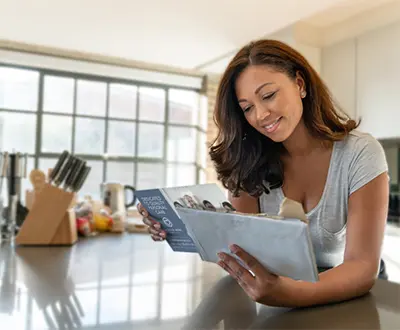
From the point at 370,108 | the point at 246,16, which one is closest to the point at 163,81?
the point at 246,16

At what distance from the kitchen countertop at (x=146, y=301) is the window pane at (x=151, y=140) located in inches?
160

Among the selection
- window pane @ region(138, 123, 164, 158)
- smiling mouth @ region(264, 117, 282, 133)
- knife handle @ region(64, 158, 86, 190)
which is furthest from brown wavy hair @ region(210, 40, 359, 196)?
window pane @ region(138, 123, 164, 158)

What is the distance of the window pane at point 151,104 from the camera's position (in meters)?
5.18

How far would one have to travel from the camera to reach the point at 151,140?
5.24 metres

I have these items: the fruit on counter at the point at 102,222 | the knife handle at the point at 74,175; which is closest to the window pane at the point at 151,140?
the fruit on counter at the point at 102,222

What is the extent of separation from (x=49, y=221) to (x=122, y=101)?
3833 mm

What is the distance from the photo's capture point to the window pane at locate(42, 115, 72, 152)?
466 cm

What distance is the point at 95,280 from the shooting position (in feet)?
2.95

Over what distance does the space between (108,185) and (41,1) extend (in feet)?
5.85

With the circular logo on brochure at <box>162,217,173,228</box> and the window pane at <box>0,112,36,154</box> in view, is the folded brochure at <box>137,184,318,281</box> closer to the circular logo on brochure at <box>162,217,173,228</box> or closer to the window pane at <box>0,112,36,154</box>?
the circular logo on brochure at <box>162,217,173,228</box>

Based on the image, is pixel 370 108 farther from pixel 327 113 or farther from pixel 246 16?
pixel 327 113

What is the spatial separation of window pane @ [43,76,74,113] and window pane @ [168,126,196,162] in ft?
4.08

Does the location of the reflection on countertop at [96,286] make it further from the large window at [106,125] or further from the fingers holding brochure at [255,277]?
the large window at [106,125]

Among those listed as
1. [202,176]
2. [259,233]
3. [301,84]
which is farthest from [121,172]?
[259,233]
